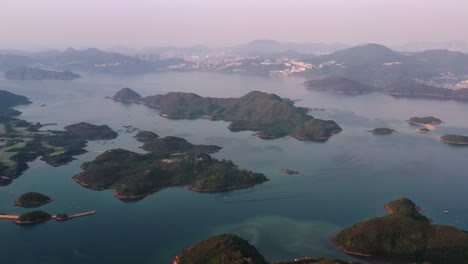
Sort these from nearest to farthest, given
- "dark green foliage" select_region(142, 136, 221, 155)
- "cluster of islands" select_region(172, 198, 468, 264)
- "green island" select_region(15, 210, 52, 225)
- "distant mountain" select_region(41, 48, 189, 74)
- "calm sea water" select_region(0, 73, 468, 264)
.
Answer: "cluster of islands" select_region(172, 198, 468, 264)
"calm sea water" select_region(0, 73, 468, 264)
"green island" select_region(15, 210, 52, 225)
"dark green foliage" select_region(142, 136, 221, 155)
"distant mountain" select_region(41, 48, 189, 74)

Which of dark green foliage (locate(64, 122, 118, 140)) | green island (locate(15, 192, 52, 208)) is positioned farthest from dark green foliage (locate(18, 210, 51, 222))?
dark green foliage (locate(64, 122, 118, 140))

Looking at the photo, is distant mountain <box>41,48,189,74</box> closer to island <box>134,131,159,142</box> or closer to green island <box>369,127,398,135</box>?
island <box>134,131,159,142</box>

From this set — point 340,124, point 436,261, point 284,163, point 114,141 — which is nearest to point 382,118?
point 340,124

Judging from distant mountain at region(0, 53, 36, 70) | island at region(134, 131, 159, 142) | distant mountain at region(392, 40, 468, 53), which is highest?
distant mountain at region(392, 40, 468, 53)

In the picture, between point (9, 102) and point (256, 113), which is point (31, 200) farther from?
point (9, 102)

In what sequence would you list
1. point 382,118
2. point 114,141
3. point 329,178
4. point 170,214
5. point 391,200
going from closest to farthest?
point 170,214
point 391,200
point 329,178
point 114,141
point 382,118

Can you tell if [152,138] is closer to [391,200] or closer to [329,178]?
[329,178]

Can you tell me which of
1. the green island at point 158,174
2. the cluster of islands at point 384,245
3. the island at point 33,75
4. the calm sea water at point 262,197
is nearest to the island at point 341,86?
the calm sea water at point 262,197
